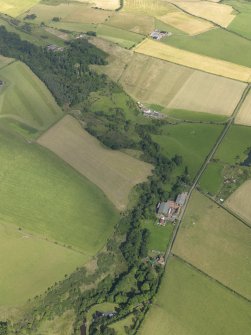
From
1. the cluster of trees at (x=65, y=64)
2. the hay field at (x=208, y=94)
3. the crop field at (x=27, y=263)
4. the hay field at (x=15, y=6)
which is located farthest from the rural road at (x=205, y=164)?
the hay field at (x=15, y=6)

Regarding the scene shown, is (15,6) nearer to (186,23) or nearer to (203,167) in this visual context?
(186,23)

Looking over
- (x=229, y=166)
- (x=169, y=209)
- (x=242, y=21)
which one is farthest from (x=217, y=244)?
(x=242, y=21)

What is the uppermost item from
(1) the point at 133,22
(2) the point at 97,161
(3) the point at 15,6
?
(1) the point at 133,22

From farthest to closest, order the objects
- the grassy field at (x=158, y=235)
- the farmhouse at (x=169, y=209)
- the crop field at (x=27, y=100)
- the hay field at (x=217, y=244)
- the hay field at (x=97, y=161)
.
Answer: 1. the crop field at (x=27, y=100)
2. the hay field at (x=97, y=161)
3. the farmhouse at (x=169, y=209)
4. the grassy field at (x=158, y=235)
5. the hay field at (x=217, y=244)

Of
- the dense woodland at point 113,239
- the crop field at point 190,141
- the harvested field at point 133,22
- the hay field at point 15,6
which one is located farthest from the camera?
the hay field at point 15,6

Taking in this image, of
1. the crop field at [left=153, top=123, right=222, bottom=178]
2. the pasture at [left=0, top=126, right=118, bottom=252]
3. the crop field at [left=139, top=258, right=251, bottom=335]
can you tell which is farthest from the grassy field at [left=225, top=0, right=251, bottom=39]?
the crop field at [left=139, top=258, right=251, bottom=335]

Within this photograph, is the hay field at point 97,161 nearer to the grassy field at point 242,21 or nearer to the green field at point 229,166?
the green field at point 229,166

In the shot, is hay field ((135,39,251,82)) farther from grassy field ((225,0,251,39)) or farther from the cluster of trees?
grassy field ((225,0,251,39))
